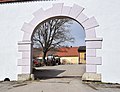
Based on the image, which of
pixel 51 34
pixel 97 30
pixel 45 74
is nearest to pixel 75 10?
pixel 97 30

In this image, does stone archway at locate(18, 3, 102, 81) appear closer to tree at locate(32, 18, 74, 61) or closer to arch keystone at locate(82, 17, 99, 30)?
arch keystone at locate(82, 17, 99, 30)

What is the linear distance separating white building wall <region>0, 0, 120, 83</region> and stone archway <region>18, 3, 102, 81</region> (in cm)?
19

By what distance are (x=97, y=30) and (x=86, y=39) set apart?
2.07 ft

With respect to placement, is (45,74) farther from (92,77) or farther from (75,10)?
(75,10)

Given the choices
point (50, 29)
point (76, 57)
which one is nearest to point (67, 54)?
point (76, 57)

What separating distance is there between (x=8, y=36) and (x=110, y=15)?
16.2ft

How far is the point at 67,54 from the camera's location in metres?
58.4

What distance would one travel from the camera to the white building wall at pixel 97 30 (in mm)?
10172

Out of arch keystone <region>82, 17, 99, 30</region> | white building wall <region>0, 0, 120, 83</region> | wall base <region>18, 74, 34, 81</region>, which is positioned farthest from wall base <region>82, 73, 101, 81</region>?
wall base <region>18, 74, 34, 81</region>

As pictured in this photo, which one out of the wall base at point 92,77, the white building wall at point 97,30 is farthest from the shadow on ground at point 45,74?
the wall base at point 92,77

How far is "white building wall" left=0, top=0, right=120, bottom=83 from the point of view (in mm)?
10172

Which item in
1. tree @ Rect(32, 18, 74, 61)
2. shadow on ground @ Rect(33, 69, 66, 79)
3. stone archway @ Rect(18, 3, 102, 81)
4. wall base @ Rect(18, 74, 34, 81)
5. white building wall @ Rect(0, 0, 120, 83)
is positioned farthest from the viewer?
tree @ Rect(32, 18, 74, 61)

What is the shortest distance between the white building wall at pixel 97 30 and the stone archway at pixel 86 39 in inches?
7.5

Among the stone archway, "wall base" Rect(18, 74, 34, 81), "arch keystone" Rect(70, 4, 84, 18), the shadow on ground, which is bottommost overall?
the shadow on ground
